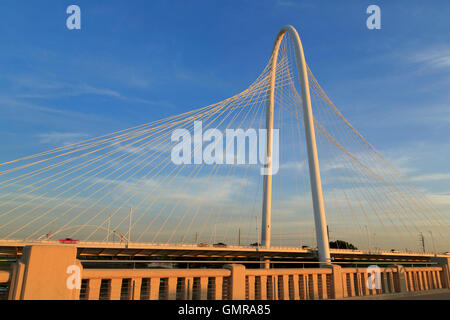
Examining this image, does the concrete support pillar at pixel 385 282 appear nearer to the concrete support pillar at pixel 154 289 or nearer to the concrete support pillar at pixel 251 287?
the concrete support pillar at pixel 251 287

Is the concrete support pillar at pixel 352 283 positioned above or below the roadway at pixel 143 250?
below

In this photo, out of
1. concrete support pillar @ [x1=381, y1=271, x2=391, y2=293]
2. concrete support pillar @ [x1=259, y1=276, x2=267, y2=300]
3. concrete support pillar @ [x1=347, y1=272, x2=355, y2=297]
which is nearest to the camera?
concrete support pillar @ [x1=259, y1=276, x2=267, y2=300]

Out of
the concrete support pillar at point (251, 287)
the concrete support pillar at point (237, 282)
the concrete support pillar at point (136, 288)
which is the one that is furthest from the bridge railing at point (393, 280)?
the concrete support pillar at point (136, 288)

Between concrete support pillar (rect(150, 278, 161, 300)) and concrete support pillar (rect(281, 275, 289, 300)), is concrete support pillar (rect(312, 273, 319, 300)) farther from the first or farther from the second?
concrete support pillar (rect(150, 278, 161, 300))

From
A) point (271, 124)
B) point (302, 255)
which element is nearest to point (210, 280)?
point (271, 124)

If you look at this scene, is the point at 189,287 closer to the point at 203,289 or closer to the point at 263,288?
the point at 203,289

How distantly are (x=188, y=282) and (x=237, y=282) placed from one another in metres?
1.05

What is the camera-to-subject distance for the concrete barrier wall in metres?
4.62

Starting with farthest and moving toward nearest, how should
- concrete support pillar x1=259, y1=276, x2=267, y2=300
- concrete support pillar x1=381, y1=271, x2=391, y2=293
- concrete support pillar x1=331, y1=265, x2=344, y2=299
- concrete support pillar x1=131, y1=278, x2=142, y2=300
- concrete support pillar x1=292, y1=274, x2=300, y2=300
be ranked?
1. concrete support pillar x1=381, y1=271, x2=391, y2=293
2. concrete support pillar x1=331, y1=265, x2=344, y2=299
3. concrete support pillar x1=292, y1=274, x2=300, y2=300
4. concrete support pillar x1=259, y1=276, x2=267, y2=300
5. concrete support pillar x1=131, y1=278, x2=142, y2=300

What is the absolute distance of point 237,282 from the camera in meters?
6.54

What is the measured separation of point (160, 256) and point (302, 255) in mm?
22585

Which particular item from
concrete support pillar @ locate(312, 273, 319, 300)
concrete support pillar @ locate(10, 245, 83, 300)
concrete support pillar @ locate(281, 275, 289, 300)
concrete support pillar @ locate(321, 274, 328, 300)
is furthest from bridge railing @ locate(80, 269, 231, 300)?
concrete support pillar @ locate(321, 274, 328, 300)

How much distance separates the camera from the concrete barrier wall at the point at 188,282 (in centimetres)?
462
